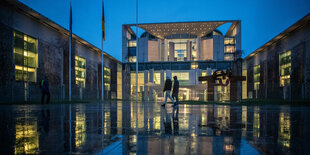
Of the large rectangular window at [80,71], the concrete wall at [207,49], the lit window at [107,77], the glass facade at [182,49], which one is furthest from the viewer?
the glass facade at [182,49]

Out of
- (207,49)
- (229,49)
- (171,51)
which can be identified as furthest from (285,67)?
(171,51)

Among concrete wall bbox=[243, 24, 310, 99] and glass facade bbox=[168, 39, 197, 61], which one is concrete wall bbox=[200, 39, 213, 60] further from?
concrete wall bbox=[243, 24, 310, 99]

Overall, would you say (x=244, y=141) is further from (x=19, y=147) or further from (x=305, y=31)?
(x=305, y=31)

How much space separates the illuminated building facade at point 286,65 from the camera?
66.3 ft

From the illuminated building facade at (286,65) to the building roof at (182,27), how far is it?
40.9 ft

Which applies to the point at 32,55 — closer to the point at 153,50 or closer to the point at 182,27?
the point at 153,50

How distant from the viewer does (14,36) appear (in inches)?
723

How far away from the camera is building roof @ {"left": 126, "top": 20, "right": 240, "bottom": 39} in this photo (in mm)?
44097

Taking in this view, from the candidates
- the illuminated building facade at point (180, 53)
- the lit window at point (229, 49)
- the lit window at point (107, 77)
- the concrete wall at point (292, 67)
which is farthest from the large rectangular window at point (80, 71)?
the lit window at point (229, 49)

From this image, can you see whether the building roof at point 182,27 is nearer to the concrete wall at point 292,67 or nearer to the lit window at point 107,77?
the lit window at point 107,77

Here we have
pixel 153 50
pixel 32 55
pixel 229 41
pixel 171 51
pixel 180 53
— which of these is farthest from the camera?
pixel 180 53

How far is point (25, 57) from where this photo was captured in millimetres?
20156

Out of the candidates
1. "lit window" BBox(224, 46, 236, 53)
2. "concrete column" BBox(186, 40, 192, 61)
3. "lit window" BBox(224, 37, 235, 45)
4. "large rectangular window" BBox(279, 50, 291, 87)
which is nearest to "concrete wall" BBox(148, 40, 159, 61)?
"concrete column" BBox(186, 40, 192, 61)

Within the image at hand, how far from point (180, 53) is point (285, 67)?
28236 mm
